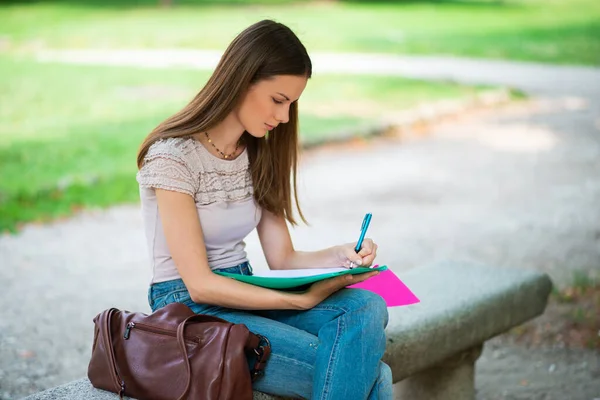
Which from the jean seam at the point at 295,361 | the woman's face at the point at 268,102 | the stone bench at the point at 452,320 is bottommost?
the stone bench at the point at 452,320

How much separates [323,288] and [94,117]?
26.5 ft

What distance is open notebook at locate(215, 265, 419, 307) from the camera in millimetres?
2361

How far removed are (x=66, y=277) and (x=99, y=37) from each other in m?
12.4

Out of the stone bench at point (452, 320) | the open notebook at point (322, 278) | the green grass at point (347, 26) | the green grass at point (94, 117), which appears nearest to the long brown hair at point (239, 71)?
the open notebook at point (322, 278)

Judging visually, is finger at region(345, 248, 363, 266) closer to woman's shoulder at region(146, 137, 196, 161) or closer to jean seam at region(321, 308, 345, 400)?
jean seam at region(321, 308, 345, 400)

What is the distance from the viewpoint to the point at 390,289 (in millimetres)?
2727

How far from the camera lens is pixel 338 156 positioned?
859 cm

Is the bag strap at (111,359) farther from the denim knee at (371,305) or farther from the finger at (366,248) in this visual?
the finger at (366,248)

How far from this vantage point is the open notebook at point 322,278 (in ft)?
7.75

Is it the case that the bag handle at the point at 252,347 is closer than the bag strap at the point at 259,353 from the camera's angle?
Yes

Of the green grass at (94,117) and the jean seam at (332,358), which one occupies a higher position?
the jean seam at (332,358)

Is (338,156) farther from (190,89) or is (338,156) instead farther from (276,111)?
(276,111)

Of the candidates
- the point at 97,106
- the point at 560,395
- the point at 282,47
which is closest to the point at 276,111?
the point at 282,47

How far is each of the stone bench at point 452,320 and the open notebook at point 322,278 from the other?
11.0 inches
